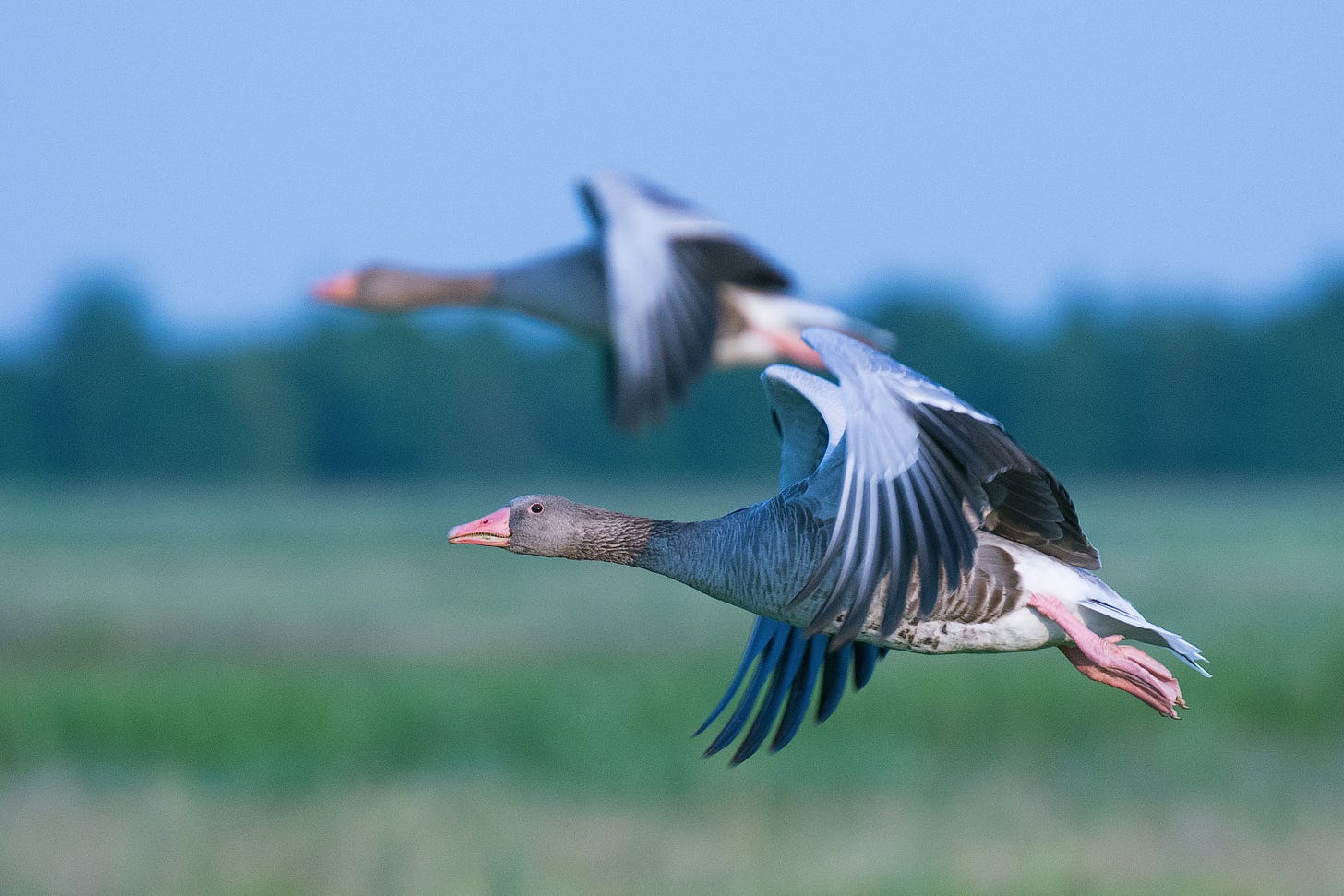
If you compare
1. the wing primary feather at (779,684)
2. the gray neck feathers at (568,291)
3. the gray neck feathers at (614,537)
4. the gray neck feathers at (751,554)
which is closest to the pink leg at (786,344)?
the gray neck feathers at (568,291)

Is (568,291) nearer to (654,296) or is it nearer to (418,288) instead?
(654,296)

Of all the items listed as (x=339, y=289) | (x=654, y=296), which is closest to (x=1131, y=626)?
(x=654, y=296)

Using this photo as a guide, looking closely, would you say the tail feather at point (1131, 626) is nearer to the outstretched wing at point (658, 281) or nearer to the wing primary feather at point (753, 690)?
the wing primary feather at point (753, 690)

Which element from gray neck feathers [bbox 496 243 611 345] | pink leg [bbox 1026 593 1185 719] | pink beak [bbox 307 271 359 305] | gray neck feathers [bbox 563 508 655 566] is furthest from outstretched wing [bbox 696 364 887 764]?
pink beak [bbox 307 271 359 305]

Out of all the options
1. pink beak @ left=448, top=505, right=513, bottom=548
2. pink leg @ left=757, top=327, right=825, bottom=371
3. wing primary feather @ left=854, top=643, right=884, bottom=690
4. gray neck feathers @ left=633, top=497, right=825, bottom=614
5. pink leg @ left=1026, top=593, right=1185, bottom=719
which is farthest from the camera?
pink leg @ left=757, top=327, right=825, bottom=371

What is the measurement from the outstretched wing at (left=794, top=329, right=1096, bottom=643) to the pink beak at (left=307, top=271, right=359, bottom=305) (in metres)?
10.2

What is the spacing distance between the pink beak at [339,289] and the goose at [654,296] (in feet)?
2.86

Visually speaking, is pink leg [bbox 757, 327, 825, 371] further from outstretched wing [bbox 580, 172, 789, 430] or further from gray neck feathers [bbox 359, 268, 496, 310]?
gray neck feathers [bbox 359, 268, 496, 310]

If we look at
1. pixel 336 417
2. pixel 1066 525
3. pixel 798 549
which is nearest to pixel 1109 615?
pixel 1066 525

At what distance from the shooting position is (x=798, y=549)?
5.38 m

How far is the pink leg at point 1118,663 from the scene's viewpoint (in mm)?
5500

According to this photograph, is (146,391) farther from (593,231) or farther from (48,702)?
(593,231)

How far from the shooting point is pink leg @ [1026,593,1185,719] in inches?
217

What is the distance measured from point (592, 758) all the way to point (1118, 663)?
759 inches
